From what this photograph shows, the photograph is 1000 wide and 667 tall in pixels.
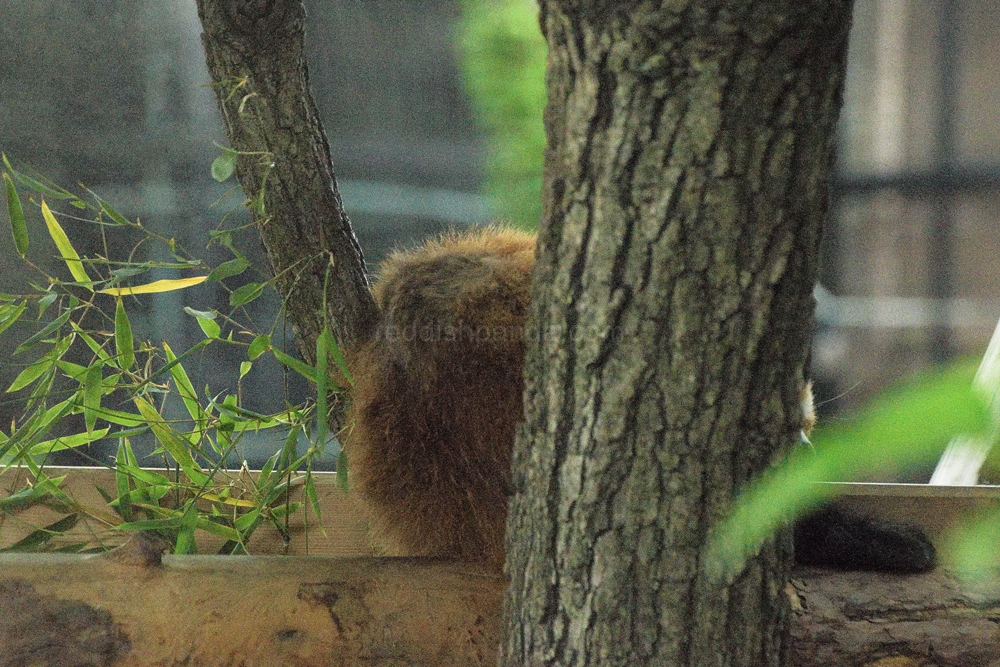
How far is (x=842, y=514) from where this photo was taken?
38.5 inches

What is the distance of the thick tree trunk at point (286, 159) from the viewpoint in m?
0.94

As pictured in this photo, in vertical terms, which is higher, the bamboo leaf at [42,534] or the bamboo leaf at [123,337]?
the bamboo leaf at [123,337]

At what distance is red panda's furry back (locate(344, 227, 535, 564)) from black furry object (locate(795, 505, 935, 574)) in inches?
13.6

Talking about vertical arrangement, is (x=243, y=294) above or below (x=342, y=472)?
above

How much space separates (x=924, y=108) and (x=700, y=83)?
55.1 inches

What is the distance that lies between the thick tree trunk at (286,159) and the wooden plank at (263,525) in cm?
31

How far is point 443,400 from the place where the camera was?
37.3 inches

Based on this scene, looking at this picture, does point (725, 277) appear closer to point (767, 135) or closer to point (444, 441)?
point (767, 135)

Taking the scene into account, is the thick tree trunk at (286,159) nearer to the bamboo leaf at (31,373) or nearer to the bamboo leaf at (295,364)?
the bamboo leaf at (295,364)

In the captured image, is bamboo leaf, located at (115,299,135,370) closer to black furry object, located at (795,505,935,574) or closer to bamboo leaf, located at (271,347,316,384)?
bamboo leaf, located at (271,347,316,384)

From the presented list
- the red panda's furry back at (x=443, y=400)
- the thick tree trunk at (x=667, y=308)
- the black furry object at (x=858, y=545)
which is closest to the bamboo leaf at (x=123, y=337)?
the red panda's furry back at (x=443, y=400)

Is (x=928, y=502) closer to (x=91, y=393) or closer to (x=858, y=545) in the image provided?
(x=858, y=545)

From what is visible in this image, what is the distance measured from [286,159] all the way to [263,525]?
536 millimetres

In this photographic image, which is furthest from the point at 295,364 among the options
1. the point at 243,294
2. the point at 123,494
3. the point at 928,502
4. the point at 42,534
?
the point at 928,502
